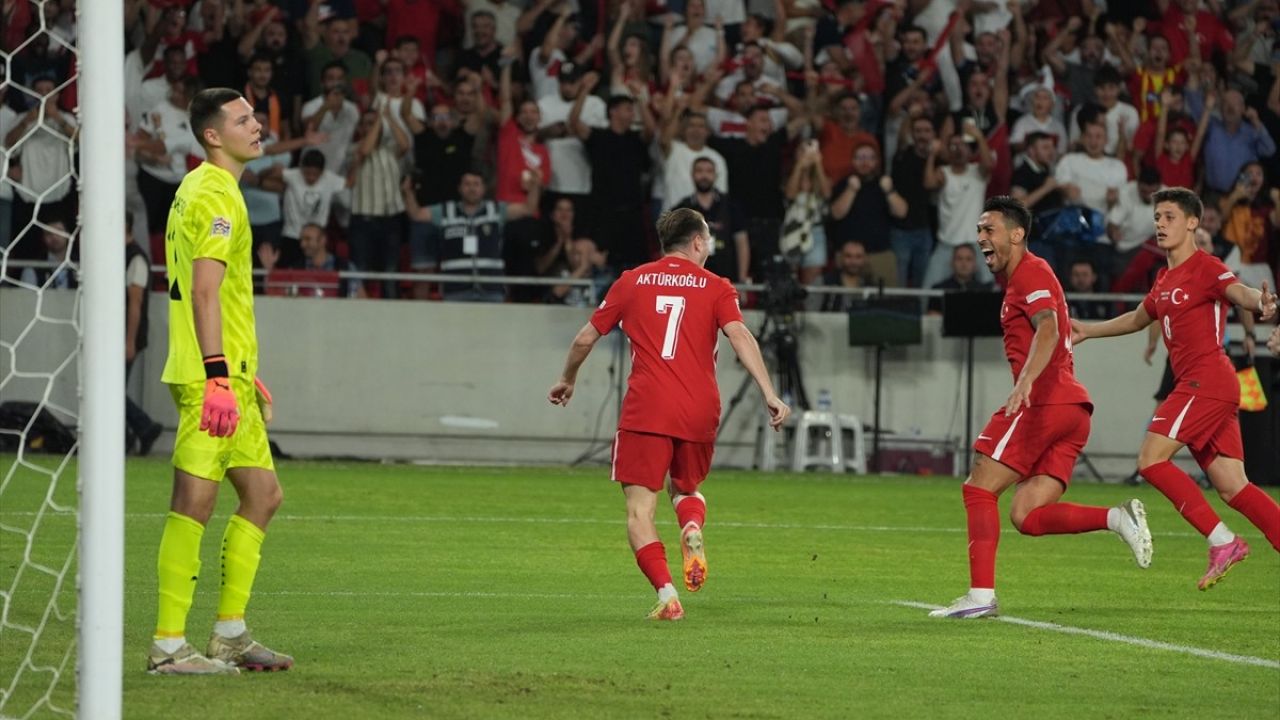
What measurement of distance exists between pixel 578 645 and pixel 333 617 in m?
1.39

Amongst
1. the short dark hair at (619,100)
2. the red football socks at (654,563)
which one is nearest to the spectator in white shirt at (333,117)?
the short dark hair at (619,100)

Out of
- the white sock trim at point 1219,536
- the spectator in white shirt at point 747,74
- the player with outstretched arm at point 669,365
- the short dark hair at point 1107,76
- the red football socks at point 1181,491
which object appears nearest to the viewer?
the player with outstretched arm at point 669,365

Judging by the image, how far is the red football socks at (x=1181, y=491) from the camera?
10711mm

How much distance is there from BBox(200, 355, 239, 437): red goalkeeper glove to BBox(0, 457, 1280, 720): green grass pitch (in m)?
0.90

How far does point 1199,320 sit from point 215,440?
6166 millimetres

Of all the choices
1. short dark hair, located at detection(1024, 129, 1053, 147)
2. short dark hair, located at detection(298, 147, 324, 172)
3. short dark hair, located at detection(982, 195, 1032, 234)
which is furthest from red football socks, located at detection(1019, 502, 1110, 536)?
short dark hair, located at detection(1024, 129, 1053, 147)

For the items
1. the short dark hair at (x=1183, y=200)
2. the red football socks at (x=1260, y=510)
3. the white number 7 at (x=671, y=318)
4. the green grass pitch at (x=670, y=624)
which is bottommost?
the green grass pitch at (x=670, y=624)

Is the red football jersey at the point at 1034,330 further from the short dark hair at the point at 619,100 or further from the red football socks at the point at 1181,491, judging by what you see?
the short dark hair at the point at 619,100

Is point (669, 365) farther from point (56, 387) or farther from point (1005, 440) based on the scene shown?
point (56, 387)

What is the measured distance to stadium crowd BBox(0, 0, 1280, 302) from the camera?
2003 centimetres

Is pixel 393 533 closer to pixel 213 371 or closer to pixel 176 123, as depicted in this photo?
pixel 213 371

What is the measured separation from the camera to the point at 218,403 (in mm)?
6629

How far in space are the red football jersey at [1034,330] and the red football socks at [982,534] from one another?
1.85ft

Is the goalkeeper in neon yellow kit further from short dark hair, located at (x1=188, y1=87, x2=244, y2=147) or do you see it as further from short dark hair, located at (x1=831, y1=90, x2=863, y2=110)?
short dark hair, located at (x1=831, y1=90, x2=863, y2=110)
